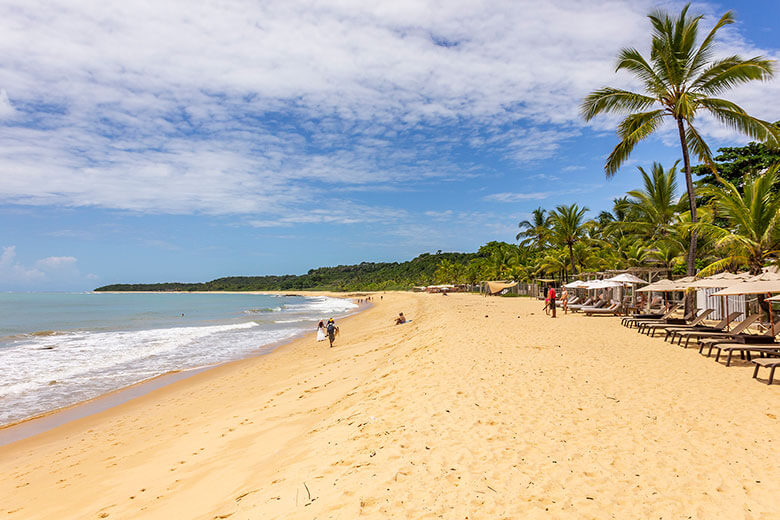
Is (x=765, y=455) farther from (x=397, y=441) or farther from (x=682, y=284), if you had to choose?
(x=682, y=284)

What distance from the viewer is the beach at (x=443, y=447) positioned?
3574 mm

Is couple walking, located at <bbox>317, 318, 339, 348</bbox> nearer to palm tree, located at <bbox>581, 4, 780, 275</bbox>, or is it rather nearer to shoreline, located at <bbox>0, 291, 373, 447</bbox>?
shoreline, located at <bbox>0, 291, 373, 447</bbox>

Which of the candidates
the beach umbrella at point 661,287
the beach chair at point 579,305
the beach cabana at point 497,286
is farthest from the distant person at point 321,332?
the beach cabana at point 497,286

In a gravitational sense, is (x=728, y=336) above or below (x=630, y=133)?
below

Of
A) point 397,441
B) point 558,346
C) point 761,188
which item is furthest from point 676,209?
point 397,441

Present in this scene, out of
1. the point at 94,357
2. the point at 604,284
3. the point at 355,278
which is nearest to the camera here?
the point at 94,357

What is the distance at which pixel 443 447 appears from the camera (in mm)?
4484

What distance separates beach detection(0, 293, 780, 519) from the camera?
3.57 meters

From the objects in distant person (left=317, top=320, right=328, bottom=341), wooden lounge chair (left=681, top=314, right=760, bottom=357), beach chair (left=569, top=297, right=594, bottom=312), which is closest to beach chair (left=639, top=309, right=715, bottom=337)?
wooden lounge chair (left=681, top=314, right=760, bottom=357)

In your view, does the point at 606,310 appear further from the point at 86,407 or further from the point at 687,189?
the point at 86,407

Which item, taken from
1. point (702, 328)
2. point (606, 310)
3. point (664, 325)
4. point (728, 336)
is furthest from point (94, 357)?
point (606, 310)

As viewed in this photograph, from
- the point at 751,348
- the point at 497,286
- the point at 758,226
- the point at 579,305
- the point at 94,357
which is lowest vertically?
the point at 94,357

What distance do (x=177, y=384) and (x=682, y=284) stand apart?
48.1 feet

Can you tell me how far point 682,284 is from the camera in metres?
12.9
